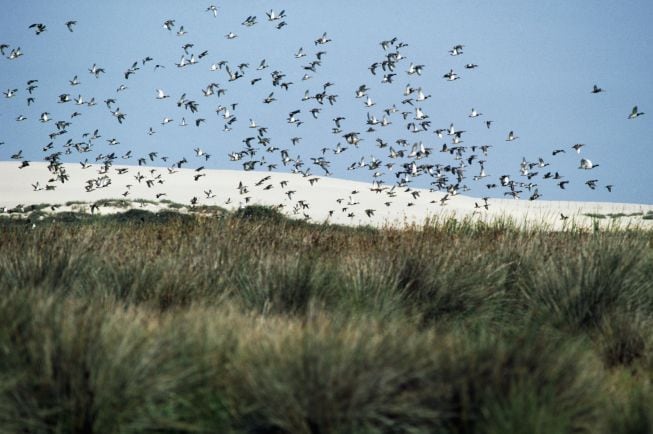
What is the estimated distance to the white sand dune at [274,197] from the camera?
1794 inches

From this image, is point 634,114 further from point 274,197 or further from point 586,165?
point 274,197

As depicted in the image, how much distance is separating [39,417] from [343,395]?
7.25ft

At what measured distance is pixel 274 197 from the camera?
54594 mm

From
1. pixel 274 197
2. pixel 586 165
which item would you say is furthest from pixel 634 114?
pixel 274 197

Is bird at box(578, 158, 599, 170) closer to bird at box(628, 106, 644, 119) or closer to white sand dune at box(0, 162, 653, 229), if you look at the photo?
bird at box(628, 106, 644, 119)

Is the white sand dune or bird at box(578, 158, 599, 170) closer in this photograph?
bird at box(578, 158, 599, 170)

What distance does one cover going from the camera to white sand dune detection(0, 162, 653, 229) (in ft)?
149

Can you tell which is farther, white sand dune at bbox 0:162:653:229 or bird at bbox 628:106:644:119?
white sand dune at bbox 0:162:653:229

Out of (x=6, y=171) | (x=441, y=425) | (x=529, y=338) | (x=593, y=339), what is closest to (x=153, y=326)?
(x=441, y=425)

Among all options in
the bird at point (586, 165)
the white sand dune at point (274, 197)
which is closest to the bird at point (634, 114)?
the bird at point (586, 165)

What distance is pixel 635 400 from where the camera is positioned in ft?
20.8

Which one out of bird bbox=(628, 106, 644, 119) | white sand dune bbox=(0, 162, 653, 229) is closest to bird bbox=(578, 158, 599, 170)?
bird bbox=(628, 106, 644, 119)

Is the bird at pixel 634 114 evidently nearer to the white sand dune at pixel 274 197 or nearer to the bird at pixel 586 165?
the bird at pixel 586 165

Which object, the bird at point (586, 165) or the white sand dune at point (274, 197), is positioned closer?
the bird at point (586, 165)
